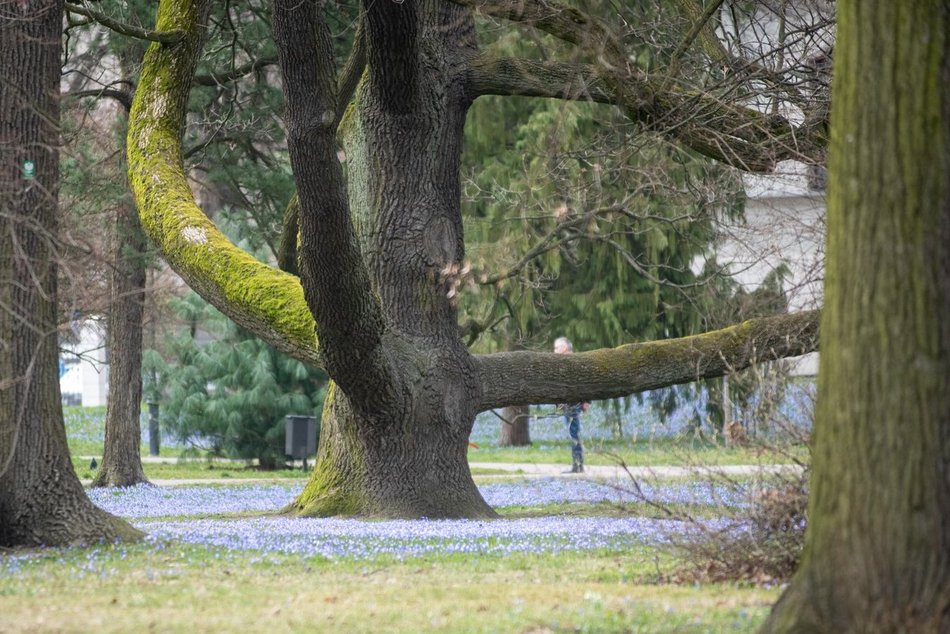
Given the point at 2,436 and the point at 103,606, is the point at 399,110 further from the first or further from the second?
the point at 103,606

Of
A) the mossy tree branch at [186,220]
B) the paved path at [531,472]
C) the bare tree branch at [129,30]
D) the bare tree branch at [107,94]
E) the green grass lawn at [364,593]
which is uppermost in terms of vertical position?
the bare tree branch at [107,94]

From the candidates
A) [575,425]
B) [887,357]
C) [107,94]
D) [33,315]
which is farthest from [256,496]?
[887,357]

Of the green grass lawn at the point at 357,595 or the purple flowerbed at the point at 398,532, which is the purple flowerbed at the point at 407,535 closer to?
the purple flowerbed at the point at 398,532

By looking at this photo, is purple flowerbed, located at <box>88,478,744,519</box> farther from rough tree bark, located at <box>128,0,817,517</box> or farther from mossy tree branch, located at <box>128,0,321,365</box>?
mossy tree branch, located at <box>128,0,321,365</box>

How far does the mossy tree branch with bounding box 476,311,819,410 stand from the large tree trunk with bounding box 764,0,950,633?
724cm

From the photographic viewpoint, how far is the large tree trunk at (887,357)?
14.8ft

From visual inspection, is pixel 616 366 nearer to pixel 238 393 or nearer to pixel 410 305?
pixel 410 305

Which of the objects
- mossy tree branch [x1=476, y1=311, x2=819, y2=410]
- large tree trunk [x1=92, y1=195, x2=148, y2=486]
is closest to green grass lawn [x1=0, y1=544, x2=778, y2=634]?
mossy tree branch [x1=476, y1=311, x2=819, y2=410]

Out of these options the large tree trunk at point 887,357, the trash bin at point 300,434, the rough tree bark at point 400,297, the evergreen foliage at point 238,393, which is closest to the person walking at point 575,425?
the trash bin at point 300,434

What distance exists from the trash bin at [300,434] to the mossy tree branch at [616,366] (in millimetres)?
10558

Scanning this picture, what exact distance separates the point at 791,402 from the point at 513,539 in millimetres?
2350

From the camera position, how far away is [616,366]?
1262 cm

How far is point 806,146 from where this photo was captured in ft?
33.0

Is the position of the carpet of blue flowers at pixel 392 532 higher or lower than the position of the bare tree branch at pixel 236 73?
lower
